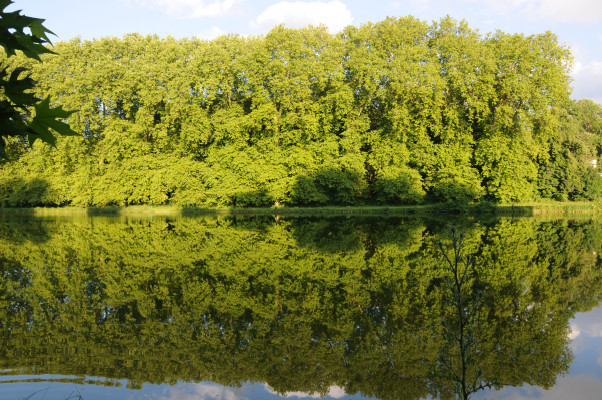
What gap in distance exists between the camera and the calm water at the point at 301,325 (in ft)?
15.7

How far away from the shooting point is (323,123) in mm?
34625

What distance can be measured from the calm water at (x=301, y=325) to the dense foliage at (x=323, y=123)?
21.1 m

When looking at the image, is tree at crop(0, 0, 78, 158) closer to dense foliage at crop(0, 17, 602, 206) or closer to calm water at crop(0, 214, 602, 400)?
calm water at crop(0, 214, 602, 400)

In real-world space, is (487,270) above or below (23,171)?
below

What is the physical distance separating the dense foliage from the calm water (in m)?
21.1

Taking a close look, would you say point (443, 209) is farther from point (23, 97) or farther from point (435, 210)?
point (23, 97)

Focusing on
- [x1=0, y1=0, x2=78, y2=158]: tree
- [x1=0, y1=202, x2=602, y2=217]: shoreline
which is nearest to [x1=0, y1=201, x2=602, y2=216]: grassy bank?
[x1=0, y1=202, x2=602, y2=217]: shoreline

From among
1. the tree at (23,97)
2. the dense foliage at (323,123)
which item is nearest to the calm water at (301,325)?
the tree at (23,97)

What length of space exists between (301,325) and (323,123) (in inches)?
1153

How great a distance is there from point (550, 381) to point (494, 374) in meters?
0.70

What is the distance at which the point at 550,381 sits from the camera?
5.01 m

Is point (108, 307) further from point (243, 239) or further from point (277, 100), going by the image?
point (277, 100)

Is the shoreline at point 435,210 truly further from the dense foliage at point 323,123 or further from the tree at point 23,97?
the tree at point 23,97

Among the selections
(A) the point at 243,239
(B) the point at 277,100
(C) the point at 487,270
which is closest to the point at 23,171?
(B) the point at 277,100
